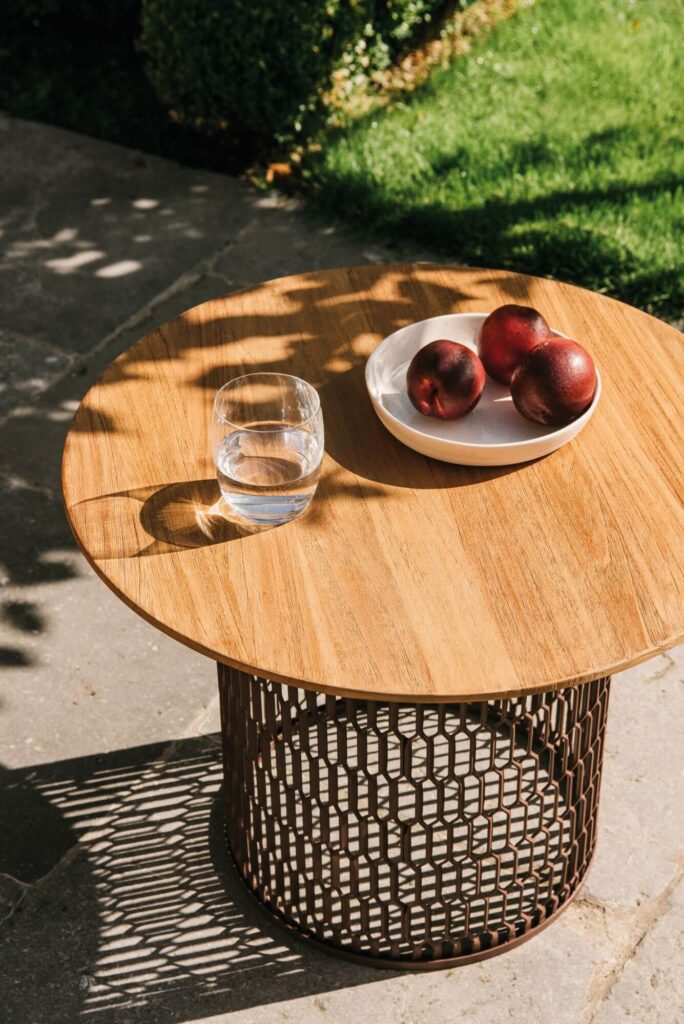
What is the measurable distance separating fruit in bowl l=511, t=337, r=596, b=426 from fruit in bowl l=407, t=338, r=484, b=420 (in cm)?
9

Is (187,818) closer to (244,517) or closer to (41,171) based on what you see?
(244,517)

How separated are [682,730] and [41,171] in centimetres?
391

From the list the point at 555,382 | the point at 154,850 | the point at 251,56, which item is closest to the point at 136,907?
the point at 154,850

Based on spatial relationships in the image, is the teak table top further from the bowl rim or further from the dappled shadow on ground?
the dappled shadow on ground

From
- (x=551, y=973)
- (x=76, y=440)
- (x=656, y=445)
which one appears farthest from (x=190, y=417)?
(x=551, y=973)

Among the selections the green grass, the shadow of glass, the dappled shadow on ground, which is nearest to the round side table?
the shadow of glass

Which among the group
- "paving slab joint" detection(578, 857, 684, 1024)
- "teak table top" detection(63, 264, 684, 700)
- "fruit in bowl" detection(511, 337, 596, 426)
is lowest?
"paving slab joint" detection(578, 857, 684, 1024)

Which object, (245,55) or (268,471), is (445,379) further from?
(245,55)

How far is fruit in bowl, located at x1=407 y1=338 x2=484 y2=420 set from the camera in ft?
7.43

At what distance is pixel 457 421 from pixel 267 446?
0.41m

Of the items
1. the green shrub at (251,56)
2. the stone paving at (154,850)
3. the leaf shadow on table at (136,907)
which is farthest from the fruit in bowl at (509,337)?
the green shrub at (251,56)

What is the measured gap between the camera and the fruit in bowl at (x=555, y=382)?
2234 millimetres

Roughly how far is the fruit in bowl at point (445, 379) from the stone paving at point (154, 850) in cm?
119

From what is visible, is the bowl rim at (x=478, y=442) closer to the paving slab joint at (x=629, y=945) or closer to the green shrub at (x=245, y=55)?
the paving slab joint at (x=629, y=945)
